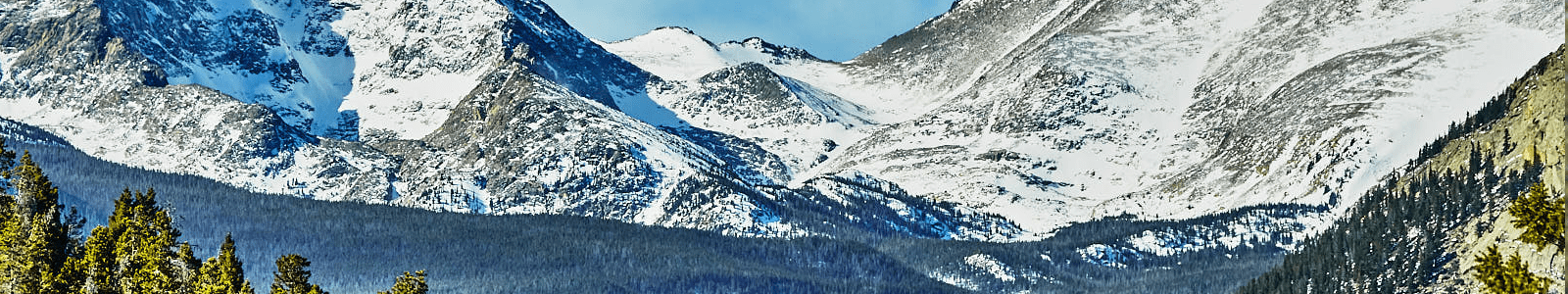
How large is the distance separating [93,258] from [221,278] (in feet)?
19.2

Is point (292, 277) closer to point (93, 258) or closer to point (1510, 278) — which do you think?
point (93, 258)

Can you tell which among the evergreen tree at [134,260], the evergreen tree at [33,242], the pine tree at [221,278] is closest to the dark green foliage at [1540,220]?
the pine tree at [221,278]

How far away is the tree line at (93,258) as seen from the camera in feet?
305

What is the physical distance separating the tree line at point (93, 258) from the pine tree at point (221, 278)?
45mm

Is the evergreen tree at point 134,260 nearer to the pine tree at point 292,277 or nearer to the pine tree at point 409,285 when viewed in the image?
the pine tree at point 292,277

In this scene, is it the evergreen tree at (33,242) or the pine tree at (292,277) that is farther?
the pine tree at (292,277)

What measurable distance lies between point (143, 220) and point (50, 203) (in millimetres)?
4362

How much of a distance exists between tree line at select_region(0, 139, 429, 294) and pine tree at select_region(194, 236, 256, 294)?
5 centimetres

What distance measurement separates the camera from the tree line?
305 ft

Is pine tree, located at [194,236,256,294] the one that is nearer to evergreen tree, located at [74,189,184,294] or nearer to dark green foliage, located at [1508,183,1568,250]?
evergreen tree, located at [74,189,184,294]

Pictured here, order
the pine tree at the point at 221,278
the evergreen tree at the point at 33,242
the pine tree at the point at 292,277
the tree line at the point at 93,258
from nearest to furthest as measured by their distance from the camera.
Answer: the evergreen tree at the point at 33,242, the tree line at the point at 93,258, the pine tree at the point at 221,278, the pine tree at the point at 292,277

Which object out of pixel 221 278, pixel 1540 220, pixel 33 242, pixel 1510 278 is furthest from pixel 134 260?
pixel 1540 220

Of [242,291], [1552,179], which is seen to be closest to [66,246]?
[242,291]

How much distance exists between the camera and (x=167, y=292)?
313ft
